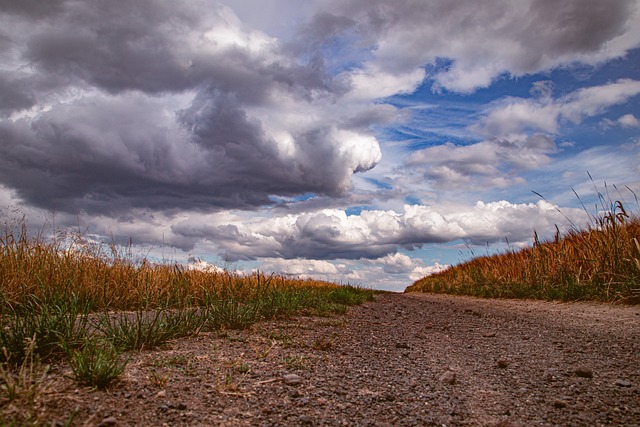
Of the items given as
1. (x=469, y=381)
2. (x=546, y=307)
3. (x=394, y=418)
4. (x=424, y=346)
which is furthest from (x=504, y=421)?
(x=546, y=307)

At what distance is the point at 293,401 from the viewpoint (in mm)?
2516

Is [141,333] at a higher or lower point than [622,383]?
higher

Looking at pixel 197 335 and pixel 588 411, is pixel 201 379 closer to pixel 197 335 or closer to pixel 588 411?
pixel 197 335

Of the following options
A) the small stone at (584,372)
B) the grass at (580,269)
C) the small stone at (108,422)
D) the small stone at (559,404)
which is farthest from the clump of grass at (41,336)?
the grass at (580,269)

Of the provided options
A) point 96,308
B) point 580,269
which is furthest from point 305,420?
point 580,269

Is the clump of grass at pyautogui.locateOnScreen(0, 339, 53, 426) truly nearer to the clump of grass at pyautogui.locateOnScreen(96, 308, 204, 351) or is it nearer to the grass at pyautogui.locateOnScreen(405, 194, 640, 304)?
the clump of grass at pyautogui.locateOnScreen(96, 308, 204, 351)

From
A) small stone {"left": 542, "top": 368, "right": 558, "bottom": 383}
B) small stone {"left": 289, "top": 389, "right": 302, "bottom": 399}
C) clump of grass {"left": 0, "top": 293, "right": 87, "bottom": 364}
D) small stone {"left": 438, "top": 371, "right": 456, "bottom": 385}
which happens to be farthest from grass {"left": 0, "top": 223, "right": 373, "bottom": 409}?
small stone {"left": 542, "top": 368, "right": 558, "bottom": 383}

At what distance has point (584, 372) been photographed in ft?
10.1

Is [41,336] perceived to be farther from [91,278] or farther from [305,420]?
[91,278]

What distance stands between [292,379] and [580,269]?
24.3ft

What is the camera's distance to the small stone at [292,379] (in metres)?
2.79

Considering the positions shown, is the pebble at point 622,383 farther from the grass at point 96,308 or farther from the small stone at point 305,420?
the grass at point 96,308

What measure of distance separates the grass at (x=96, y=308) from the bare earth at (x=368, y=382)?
0.52ft

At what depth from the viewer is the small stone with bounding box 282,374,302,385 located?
2.79 metres
